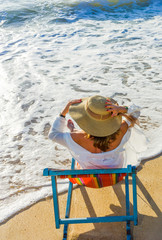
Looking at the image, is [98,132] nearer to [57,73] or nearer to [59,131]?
[59,131]

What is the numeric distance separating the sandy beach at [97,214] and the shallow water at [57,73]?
0.18 metres

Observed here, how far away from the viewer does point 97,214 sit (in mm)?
2338

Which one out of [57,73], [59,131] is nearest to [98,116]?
[59,131]

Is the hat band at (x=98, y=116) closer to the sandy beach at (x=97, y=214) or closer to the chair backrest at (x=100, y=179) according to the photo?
the chair backrest at (x=100, y=179)

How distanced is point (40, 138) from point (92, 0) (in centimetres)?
1053

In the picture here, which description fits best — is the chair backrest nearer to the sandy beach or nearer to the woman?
the woman

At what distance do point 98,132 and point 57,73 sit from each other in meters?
4.00

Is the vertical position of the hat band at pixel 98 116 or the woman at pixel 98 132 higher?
the hat band at pixel 98 116

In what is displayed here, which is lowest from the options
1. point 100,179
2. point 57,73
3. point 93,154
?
point 57,73

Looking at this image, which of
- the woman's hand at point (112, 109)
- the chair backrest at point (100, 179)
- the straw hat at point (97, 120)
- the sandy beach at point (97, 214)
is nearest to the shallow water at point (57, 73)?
the sandy beach at point (97, 214)

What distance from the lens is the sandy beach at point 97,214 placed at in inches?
84.1

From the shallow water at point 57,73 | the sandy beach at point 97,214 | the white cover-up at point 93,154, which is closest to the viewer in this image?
the white cover-up at point 93,154

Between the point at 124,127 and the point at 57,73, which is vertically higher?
the point at 124,127

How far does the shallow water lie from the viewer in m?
3.07
